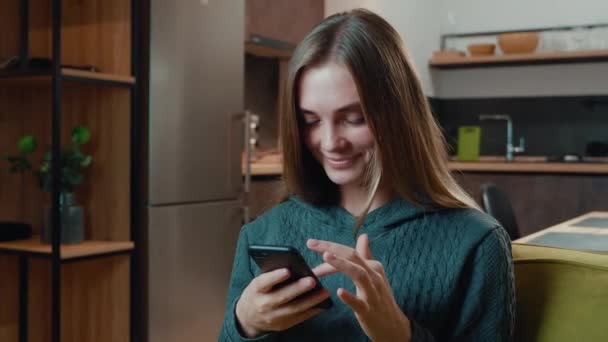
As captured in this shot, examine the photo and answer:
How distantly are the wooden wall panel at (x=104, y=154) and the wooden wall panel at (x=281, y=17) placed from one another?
931 millimetres

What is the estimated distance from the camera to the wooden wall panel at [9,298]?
2.83 metres

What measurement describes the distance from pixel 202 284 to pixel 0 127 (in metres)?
0.98

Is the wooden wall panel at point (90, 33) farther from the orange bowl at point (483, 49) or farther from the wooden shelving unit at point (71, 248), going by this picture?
the orange bowl at point (483, 49)

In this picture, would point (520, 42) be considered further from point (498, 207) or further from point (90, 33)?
point (90, 33)

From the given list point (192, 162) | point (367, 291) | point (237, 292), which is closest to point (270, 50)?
point (192, 162)

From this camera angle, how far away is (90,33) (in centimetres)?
291

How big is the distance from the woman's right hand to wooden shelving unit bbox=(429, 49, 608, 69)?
14.6 ft

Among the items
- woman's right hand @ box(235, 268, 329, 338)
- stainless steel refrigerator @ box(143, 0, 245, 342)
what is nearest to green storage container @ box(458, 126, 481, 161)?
stainless steel refrigerator @ box(143, 0, 245, 342)

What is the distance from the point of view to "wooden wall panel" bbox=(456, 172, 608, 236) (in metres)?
4.53

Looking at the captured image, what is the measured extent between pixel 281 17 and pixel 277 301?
121 inches

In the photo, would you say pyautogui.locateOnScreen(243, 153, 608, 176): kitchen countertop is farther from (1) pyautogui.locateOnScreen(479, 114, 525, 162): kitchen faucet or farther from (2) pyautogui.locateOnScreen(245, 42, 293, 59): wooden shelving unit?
(2) pyautogui.locateOnScreen(245, 42, 293, 59): wooden shelving unit

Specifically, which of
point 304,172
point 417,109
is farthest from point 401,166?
point 304,172

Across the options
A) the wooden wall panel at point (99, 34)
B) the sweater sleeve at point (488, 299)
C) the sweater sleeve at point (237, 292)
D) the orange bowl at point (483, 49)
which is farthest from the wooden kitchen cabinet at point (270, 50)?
the sweater sleeve at point (488, 299)

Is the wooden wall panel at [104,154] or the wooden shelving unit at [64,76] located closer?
the wooden shelving unit at [64,76]
